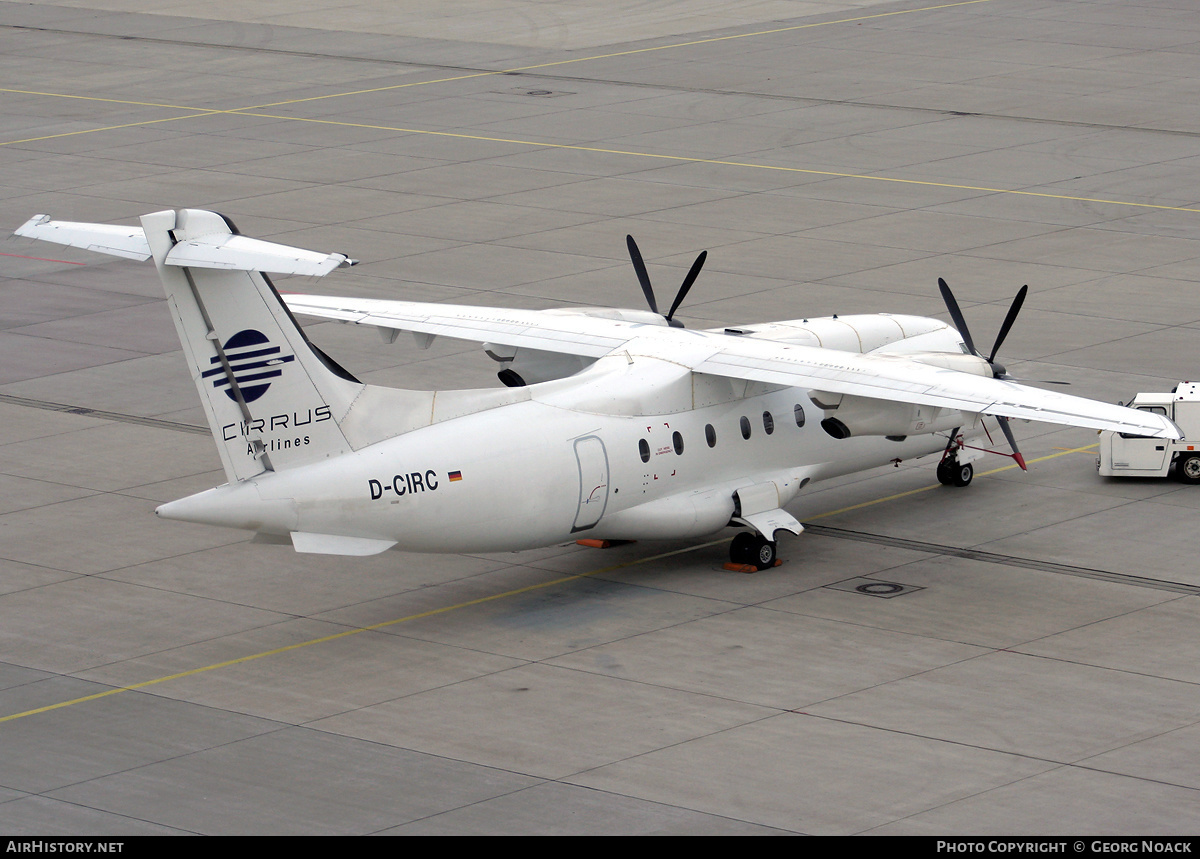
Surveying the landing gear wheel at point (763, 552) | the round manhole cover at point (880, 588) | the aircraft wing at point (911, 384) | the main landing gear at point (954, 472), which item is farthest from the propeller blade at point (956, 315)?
the landing gear wheel at point (763, 552)

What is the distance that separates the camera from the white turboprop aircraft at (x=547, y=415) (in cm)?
2312

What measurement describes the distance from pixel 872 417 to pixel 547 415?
502 centimetres

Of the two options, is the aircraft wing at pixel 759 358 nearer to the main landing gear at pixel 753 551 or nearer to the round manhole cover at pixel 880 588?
the main landing gear at pixel 753 551

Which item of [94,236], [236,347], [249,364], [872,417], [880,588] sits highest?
[94,236]

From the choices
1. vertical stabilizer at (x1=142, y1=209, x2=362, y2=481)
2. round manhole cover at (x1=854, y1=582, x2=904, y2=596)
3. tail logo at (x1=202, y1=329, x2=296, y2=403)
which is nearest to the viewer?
vertical stabilizer at (x1=142, y1=209, x2=362, y2=481)

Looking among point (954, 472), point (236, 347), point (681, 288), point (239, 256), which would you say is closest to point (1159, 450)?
point (954, 472)

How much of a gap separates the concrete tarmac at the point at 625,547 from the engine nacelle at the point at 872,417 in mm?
1891

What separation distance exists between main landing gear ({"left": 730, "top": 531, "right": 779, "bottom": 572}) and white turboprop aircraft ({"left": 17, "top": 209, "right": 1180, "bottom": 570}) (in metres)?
0.03

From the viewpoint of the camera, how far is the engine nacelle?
27094 mm

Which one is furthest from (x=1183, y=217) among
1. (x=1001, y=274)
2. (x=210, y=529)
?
Answer: (x=210, y=529)

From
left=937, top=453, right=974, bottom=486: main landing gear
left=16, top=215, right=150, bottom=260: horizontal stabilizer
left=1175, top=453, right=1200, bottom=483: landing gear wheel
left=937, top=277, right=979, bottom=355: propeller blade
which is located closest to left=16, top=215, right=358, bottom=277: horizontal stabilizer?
left=16, top=215, right=150, bottom=260: horizontal stabilizer

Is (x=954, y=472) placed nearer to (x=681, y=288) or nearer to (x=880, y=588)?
(x=880, y=588)

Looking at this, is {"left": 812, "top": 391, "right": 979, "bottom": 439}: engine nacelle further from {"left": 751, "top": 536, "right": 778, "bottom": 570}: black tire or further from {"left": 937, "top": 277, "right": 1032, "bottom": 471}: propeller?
{"left": 751, "top": 536, "right": 778, "bottom": 570}: black tire

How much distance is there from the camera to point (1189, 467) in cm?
3056
